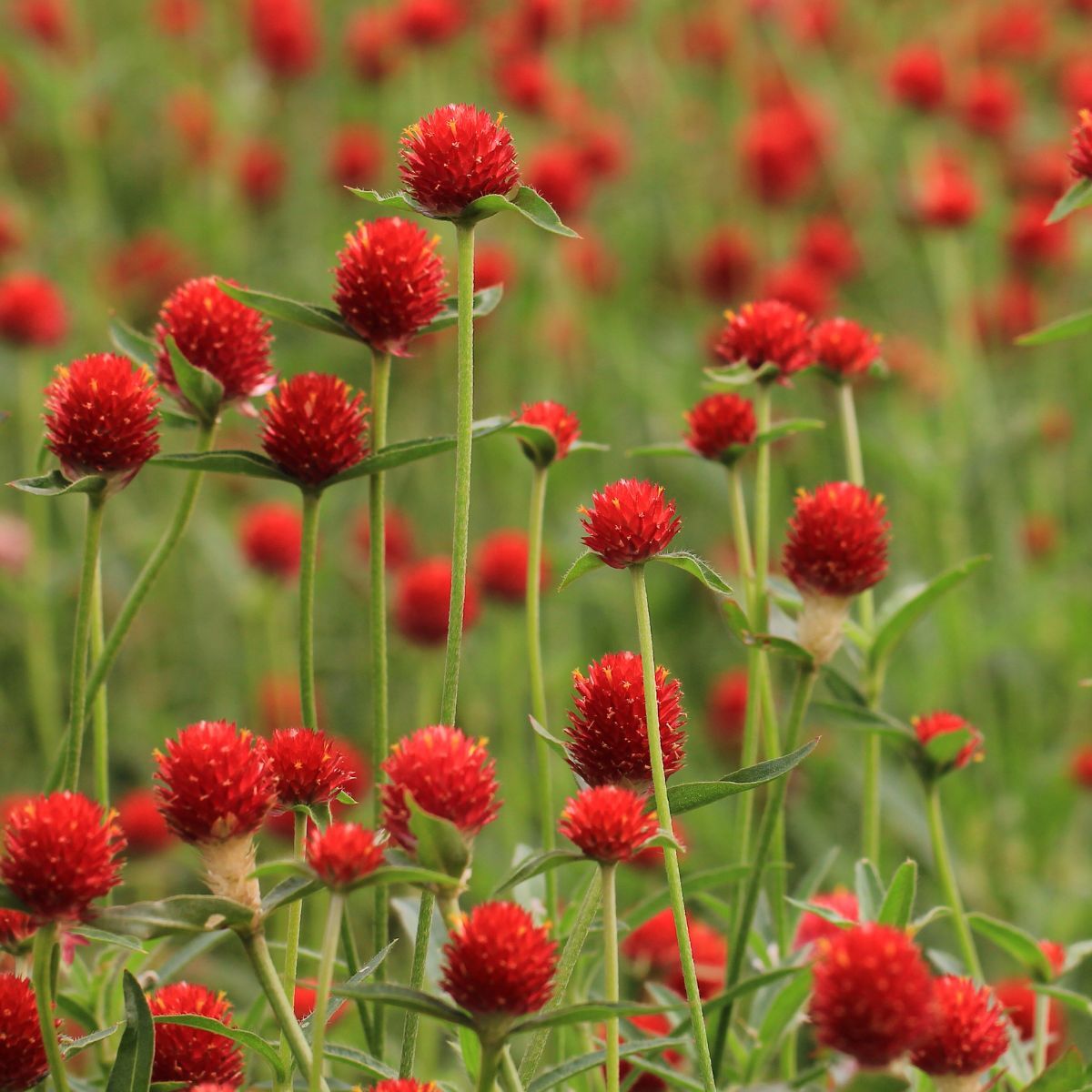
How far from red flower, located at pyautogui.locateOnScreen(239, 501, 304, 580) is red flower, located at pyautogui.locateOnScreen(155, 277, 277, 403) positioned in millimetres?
1122

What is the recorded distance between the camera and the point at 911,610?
1.16m

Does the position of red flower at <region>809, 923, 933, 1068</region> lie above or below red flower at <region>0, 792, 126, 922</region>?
below

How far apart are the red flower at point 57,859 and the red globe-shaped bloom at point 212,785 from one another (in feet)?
0.14

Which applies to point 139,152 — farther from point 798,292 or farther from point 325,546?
point 798,292

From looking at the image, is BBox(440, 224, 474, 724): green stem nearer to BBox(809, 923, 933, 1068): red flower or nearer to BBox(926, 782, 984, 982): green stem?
BBox(809, 923, 933, 1068): red flower

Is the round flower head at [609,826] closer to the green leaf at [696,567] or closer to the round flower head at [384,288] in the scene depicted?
the green leaf at [696,567]

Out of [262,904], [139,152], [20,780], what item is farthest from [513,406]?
[262,904]

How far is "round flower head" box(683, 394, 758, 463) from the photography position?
1163 millimetres

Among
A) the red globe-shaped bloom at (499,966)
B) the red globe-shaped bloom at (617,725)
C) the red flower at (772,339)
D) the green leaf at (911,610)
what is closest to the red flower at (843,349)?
the red flower at (772,339)

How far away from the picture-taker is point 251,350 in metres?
1.09

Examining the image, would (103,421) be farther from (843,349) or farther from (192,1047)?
(843,349)

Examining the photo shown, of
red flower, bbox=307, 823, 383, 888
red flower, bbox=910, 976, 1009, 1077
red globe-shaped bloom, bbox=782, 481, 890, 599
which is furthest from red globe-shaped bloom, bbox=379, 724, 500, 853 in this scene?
red globe-shaped bloom, bbox=782, 481, 890, 599

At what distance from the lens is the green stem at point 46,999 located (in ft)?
2.49

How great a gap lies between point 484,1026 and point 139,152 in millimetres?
4326
